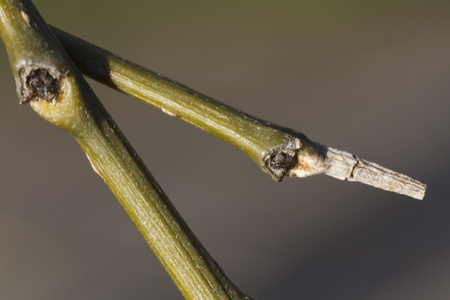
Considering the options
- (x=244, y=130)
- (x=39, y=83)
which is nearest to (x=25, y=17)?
(x=39, y=83)

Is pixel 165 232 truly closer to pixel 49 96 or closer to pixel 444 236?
pixel 49 96

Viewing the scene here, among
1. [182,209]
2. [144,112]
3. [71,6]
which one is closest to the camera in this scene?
[182,209]

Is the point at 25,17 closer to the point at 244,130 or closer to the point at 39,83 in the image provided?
the point at 39,83

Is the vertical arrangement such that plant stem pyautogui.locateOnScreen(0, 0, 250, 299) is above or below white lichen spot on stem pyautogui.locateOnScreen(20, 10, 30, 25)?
below

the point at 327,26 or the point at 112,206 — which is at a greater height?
the point at 327,26

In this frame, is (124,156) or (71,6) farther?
(71,6)

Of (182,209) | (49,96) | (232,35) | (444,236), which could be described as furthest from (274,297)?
(49,96)

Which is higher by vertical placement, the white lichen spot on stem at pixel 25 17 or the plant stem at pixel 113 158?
the white lichen spot on stem at pixel 25 17
